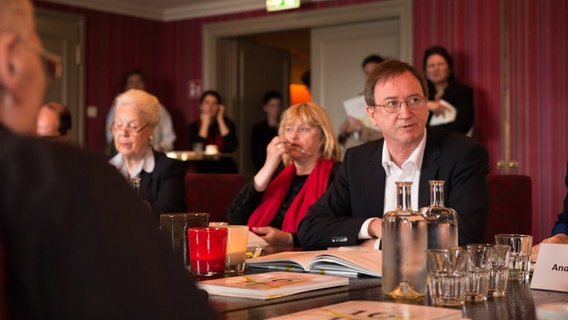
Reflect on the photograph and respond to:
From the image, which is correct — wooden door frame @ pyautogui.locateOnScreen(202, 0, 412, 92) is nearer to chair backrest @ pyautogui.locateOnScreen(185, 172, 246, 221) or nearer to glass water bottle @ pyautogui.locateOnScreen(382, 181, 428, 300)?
chair backrest @ pyautogui.locateOnScreen(185, 172, 246, 221)

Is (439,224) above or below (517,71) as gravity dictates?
below

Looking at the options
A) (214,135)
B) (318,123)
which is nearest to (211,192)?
(318,123)

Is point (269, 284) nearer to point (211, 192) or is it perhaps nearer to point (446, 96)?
point (211, 192)

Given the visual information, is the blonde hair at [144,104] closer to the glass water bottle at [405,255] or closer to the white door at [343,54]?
the glass water bottle at [405,255]

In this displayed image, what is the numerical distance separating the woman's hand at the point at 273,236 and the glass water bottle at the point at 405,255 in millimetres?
1075

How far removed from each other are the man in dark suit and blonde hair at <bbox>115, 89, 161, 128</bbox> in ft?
3.76

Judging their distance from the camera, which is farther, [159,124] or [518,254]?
[159,124]

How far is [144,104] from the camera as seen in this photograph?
3348 mm

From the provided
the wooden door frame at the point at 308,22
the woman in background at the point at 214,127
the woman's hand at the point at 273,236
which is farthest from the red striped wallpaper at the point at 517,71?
the woman's hand at the point at 273,236

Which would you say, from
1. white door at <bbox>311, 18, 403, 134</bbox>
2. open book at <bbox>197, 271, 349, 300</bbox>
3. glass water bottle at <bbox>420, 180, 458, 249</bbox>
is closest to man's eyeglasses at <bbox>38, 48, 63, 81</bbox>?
open book at <bbox>197, 271, 349, 300</bbox>

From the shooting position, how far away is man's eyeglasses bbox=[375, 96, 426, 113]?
92.0 inches

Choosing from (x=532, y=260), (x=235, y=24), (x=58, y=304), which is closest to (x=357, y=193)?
(x=532, y=260)

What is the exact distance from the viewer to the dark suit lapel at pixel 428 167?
7.34ft

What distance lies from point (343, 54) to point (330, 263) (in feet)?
18.4
